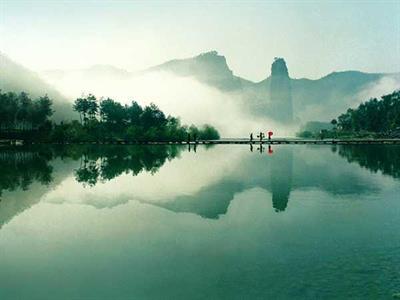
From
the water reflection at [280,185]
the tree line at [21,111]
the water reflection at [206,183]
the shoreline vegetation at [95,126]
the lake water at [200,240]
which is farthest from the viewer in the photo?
the tree line at [21,111]

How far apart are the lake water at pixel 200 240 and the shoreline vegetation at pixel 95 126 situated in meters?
109

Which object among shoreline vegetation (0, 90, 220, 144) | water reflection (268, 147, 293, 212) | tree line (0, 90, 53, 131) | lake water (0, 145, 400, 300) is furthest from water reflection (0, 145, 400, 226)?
tree line (0, 90, 53, 131)

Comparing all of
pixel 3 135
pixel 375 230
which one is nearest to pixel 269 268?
pixel 375 230

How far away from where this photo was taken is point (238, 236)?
23562 millimetres

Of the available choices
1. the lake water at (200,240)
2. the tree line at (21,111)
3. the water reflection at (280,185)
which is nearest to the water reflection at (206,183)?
the water reflection at (280,185)

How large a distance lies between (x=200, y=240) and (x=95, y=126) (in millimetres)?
139486

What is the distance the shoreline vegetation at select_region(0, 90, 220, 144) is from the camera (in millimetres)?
150625

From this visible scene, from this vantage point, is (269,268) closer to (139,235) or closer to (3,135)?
(139,235)

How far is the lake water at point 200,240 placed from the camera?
1595 cm

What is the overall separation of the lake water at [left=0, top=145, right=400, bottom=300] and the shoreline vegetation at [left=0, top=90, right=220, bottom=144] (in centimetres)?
10930

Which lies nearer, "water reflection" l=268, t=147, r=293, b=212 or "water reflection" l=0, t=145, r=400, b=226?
"water reflection" l=268, t=147, r=293, b=212

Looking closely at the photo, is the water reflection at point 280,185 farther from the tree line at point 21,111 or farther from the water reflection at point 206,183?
the tree line at point 21,111

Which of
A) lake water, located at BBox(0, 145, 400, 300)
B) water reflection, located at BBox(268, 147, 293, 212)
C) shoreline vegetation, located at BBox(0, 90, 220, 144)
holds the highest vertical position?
shoreline vegetation, located at BBox(0, 90, 220, 144)

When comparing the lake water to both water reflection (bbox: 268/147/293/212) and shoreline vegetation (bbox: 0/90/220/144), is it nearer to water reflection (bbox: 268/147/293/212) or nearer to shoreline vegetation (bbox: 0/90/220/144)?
water reflection (bbox: 268/147/293/212)
